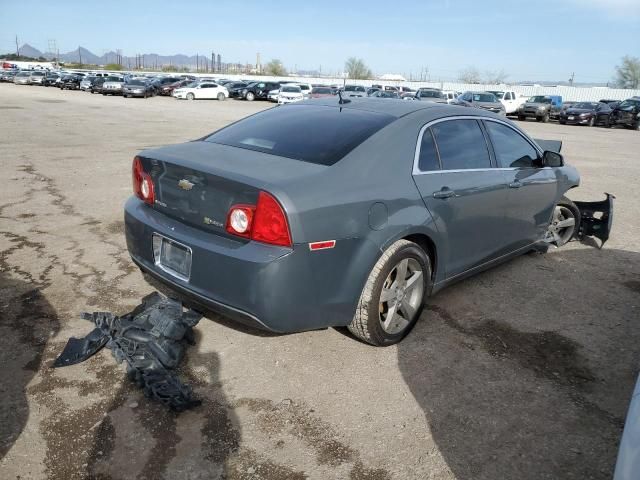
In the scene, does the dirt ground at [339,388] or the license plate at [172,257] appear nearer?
the dirt ground at [339,388]

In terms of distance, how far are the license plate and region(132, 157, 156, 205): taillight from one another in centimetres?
31

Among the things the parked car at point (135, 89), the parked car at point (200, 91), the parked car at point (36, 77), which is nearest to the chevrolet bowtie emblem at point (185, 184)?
the parked car at point (200, 91)

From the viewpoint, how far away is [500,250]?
4.43 meters

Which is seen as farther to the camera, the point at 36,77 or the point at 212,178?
the point at 36,77

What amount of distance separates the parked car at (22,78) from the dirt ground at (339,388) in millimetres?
51432

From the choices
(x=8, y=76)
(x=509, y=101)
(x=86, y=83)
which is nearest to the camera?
(x=509, y=101)

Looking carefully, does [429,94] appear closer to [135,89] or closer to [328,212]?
[135,89]

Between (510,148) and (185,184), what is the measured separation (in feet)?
9.57

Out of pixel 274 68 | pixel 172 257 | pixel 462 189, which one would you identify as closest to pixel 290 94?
pixel 462 189

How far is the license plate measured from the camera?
303 cm

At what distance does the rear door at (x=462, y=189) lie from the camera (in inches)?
139

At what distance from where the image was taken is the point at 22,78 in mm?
48469

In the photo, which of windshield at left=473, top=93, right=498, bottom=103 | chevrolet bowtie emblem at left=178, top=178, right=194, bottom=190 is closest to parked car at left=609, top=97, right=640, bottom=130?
windshield at left=473, top=93, right=498, bottom=103

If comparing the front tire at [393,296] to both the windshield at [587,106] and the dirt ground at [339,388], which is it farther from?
the windshield at [587,106]
